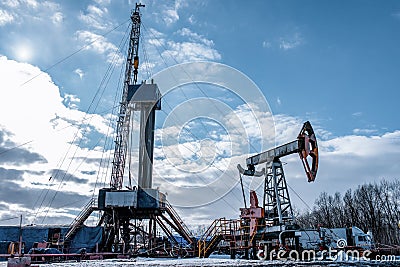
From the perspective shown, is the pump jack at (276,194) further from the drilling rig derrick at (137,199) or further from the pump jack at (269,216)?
the drilling rig derrick at (137,199)

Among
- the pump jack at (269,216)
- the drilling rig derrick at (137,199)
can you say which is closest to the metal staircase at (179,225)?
the drilling rig derrick at (137,199)

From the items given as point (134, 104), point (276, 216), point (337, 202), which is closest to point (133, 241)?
point (134, 104)

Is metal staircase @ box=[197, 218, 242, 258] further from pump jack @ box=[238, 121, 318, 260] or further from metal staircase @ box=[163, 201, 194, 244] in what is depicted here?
metal staircase @ box=[163, 201, 194, 244]

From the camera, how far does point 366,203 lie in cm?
6694

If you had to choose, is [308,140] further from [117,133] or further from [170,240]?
[117,133]

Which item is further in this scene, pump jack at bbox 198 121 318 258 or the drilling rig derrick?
the drilling rig derrick

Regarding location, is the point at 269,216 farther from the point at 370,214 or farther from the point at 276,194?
the point at 370,214

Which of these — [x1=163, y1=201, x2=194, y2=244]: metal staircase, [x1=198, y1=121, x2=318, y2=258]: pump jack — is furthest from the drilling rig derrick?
[x1=198, y1=121, x2=318, y2=258]: pump jack

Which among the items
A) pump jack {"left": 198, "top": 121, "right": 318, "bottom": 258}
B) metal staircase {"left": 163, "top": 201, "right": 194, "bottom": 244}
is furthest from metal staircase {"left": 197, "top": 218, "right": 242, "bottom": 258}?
metal staircase {"left": 163, "top": 201, "right": 194, "bottom": 244}

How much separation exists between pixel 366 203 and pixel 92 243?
48.3 meters

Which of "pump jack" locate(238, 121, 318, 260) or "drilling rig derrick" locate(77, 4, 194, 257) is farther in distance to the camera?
"drilling rig derrick" locate(77, 4, 194, 257)

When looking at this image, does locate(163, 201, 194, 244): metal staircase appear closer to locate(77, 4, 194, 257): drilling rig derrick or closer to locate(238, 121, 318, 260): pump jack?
locate(77, 4, 194, 257): drilling rig derrick

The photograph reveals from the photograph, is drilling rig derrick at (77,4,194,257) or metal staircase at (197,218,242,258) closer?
metal staircase at (197,218,242,258)

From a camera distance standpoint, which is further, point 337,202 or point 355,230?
point 337,202
